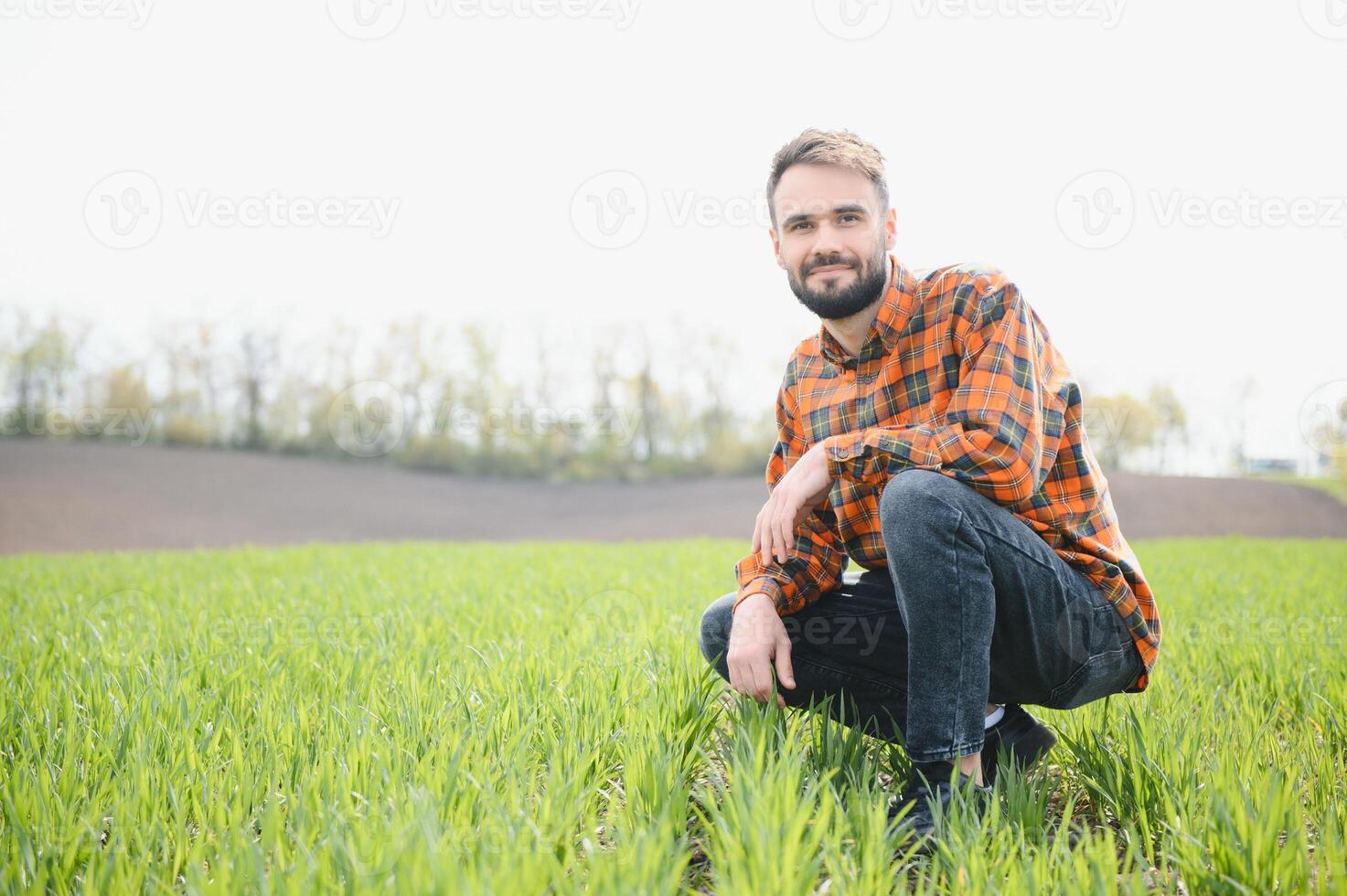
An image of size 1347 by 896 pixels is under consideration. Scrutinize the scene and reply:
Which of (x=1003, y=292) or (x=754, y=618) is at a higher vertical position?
(x=1003, y=292)

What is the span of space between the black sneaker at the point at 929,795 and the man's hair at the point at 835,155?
137cm

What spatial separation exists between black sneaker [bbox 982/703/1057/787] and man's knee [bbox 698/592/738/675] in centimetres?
68

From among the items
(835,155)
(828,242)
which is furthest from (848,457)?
(835,155)

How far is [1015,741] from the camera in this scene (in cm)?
207

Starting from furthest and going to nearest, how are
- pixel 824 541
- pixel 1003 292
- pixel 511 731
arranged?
pixel 824 541 → pixel 511 731 → pixel 1003 292

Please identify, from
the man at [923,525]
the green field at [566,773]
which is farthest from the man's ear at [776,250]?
the green field at [566,773]

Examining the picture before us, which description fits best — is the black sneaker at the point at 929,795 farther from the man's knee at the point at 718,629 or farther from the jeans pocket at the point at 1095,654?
the man's knee at the point at 718,629

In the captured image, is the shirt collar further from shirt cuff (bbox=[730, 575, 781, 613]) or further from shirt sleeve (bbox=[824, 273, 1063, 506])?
shirt cuff (bbox=[730, 575, 781, 613])

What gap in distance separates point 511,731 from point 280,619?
243cm

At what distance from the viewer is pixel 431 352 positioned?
68.6 feet

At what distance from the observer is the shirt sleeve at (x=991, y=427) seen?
5.78 feet

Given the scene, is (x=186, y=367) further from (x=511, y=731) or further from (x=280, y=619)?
(x=511, y=731)

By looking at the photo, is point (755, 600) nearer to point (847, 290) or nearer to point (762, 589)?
point (762, 589)

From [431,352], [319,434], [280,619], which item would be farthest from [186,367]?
[280,619]
